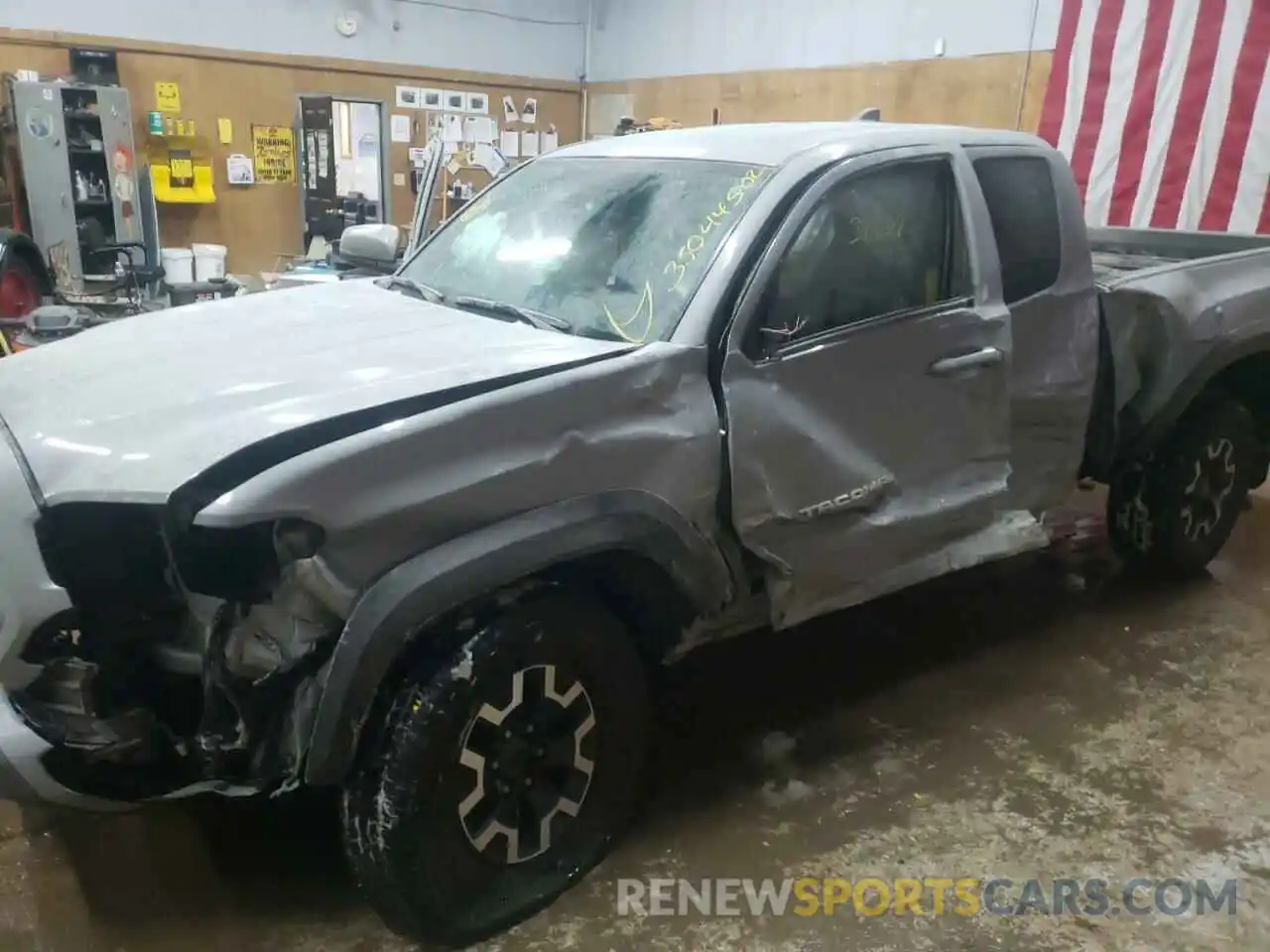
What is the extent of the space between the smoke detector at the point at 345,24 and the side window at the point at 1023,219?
345 inches

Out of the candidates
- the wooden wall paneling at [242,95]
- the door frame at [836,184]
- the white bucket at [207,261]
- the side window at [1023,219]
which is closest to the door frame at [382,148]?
the wooden wall paneling at [242,95]

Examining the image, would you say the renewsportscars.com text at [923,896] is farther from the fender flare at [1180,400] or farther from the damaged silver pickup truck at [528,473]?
the fender flare at [1180,400]

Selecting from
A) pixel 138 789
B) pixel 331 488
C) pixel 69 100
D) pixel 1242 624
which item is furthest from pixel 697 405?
pixel 69 100

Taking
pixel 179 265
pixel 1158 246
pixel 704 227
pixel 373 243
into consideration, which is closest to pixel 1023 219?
pixel 704 227

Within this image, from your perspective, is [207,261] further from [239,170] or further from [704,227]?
[704,227]

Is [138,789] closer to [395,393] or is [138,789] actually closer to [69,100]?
[395,393]

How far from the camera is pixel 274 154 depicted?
1029 cm

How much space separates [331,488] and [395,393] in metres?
0.32

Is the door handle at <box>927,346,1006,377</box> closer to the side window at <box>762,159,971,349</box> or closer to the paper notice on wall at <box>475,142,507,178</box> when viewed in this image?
the side window at <box>762,159,971,349</box>

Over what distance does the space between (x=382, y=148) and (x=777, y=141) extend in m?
8.61

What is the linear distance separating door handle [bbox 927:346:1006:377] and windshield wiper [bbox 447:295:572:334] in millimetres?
1069

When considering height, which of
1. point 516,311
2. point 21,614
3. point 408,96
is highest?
point 408,96

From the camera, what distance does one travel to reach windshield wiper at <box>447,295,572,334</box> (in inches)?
103

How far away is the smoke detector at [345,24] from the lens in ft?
33.6
